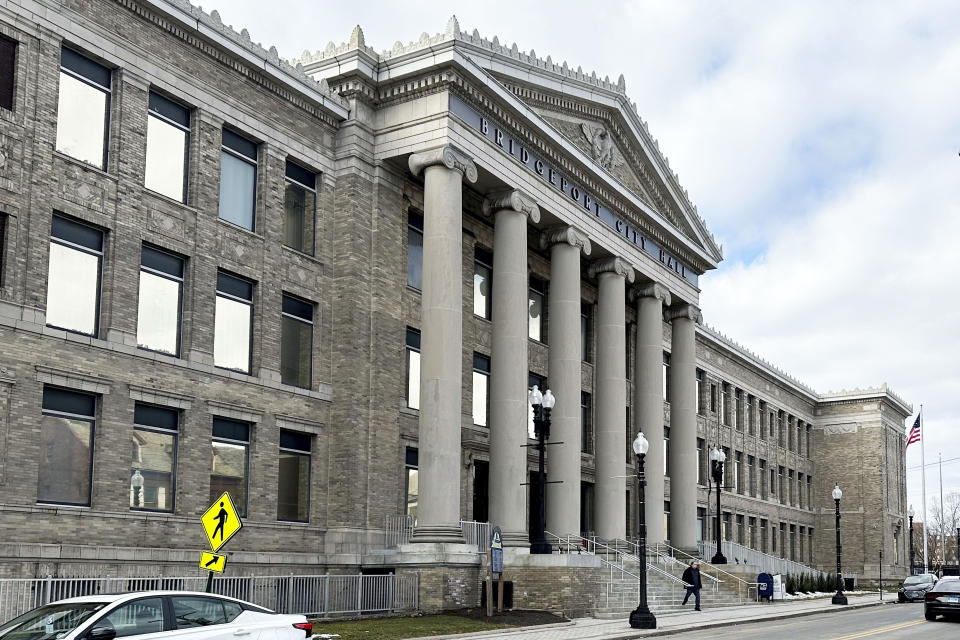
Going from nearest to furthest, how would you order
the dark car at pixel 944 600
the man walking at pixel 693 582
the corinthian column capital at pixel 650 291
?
the dark car at pixel 944 600
the man walking at pixel 693 582
the corinthian column capital at pixel 650 291

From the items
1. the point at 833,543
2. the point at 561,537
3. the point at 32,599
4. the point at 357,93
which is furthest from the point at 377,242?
the point at 833,543

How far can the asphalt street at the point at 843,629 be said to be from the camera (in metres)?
27.5

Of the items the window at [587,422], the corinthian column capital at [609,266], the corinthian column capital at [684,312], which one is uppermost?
the corinthian column capital at [609,266]

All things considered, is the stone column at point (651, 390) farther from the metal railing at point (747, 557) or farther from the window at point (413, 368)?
the window at point (413, 368)

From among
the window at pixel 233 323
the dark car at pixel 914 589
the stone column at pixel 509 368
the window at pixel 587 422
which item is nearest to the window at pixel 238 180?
the window at pixel 233 323

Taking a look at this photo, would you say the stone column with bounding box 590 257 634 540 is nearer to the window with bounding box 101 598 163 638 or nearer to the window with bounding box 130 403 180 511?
the window with bounding box 130 403 180 511

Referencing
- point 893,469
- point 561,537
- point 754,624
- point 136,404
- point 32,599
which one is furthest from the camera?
point 893,469

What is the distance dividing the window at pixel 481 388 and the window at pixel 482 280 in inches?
64.2

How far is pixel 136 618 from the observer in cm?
1444

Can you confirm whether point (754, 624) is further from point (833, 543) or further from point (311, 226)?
point (833, 543)

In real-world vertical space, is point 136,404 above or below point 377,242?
below

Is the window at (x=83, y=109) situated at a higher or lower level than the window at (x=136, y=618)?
higher

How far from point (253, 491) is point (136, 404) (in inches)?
183

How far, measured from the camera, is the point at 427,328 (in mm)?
33438
